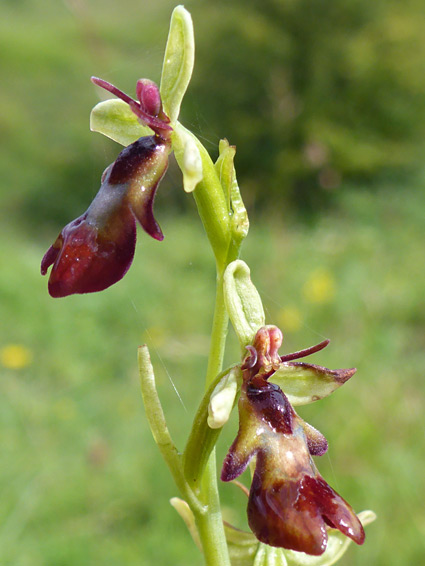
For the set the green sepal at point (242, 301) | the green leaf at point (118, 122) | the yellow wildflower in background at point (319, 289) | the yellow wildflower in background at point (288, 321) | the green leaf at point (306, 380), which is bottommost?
the yellow wildflower in background at point (319, 289)

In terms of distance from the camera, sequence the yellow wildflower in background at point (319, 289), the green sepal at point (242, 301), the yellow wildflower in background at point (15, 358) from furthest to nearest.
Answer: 1. the yellow wildflower in background at point (319, 289)
2. the yellow wildflower in background at point (15, 358)
3. the green sepal at point (242, 301)

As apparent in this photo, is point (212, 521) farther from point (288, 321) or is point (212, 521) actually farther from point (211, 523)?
point (288, 321)

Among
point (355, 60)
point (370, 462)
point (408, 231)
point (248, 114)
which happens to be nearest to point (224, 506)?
point (370, 462)

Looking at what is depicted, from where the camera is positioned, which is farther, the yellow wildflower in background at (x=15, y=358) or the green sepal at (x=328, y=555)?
the yellow wildflower in background at (x=15, y=358)

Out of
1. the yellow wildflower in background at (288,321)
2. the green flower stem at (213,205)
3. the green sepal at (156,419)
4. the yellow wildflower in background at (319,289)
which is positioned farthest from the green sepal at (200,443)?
the yellow wildflower in background at (319,289)

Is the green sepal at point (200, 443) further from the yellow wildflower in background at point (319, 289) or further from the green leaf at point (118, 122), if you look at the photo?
the yellow wildflower in background at point (319, 289)

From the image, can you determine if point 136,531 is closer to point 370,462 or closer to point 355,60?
point 370,462

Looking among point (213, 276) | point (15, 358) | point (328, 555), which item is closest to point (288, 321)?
point (15, 358)

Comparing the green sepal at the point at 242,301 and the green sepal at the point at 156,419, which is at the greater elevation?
the green sepal at the point at 242,301
